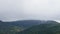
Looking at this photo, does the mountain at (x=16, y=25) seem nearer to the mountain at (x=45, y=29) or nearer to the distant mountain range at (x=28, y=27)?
the distant mountain range at (x=28, y=27)

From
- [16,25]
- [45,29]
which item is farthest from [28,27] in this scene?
[45,29]

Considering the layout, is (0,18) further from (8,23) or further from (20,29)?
(20,29)

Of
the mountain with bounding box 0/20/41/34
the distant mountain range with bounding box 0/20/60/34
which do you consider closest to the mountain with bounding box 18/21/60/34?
the distant mountain range with bounding box 0/20/60/34

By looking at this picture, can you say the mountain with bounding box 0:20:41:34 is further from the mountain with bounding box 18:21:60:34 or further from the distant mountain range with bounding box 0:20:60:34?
the mountain with bounding box 18:21:60:34

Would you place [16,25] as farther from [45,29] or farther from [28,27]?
[45,29]

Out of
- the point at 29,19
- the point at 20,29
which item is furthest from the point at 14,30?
the point at 29,19

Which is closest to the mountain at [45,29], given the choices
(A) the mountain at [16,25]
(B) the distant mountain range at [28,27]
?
(B) the distant mountain range at [28,27]
